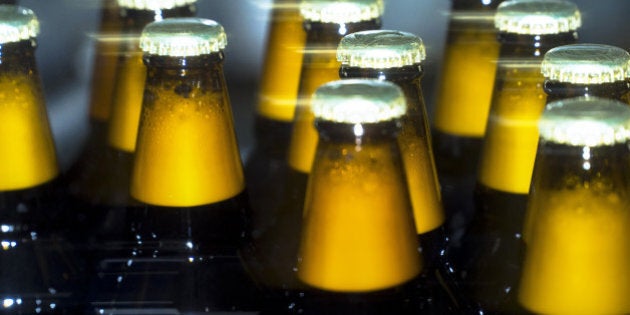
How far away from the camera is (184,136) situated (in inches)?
38.1

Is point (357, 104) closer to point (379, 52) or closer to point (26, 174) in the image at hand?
point (379, 52)

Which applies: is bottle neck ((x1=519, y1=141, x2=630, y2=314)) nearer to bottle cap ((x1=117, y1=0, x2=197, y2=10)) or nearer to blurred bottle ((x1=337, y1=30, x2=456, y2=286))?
blurred bottle ((x1=337, y1=30, x2=456, y2=286))

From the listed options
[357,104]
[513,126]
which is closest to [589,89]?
[513,126]

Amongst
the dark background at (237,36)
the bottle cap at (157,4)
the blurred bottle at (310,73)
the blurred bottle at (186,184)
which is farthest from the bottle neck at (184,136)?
the dark background at (237,36)

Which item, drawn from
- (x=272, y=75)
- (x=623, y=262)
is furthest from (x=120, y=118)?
(x=623, y=262)

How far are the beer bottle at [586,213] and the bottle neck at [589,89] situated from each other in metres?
0.13

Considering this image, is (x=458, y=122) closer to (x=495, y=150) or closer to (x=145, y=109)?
(x=495, y=150)

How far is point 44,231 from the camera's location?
1.13 metres

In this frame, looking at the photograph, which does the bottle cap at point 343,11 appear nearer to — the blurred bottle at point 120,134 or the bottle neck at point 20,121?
the blurred bottle at point 120,134

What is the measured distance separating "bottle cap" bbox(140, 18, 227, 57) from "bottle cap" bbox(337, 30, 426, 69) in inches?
5.5

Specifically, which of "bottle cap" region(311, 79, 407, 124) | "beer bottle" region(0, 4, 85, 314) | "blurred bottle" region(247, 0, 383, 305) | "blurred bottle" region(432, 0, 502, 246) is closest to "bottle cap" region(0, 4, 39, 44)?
"beer bottle" region(0, 4, 85, 314)

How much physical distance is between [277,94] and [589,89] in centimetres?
55

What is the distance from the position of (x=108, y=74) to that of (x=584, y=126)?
2.60ft

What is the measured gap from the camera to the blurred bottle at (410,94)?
0.97 m
